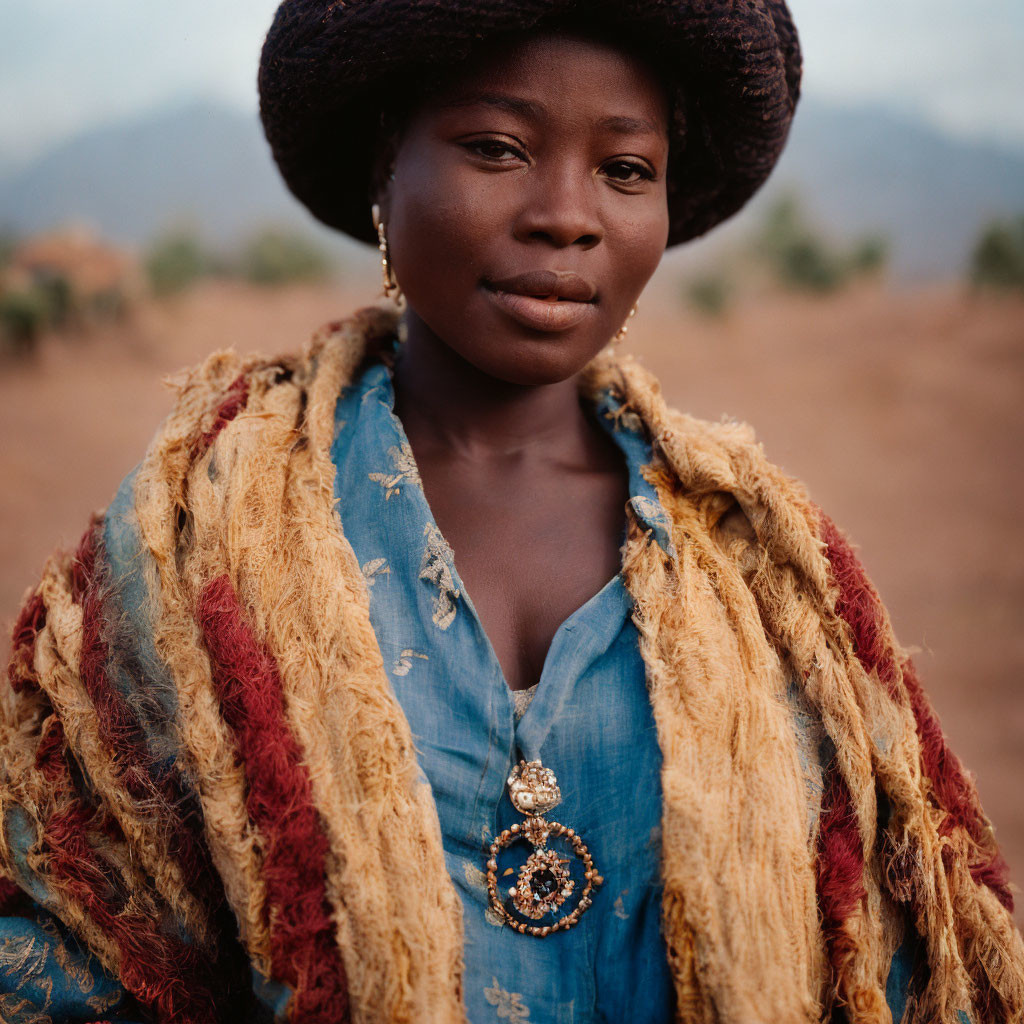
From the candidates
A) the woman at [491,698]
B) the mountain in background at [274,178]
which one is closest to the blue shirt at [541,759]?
the woman at [491,698]

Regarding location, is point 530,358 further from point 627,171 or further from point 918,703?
point 918,703

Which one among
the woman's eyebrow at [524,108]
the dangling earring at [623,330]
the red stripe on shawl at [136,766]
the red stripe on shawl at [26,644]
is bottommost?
the red stripe on shawl at [136,766]

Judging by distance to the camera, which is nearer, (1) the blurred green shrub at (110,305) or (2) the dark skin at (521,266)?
(2) the dark skin at (521,266)

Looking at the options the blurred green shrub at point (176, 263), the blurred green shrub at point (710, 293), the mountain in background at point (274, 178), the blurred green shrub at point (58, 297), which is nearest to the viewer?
the blurred green shrub at point (58, 297)

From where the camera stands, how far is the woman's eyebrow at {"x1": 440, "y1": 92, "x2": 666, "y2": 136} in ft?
4.08

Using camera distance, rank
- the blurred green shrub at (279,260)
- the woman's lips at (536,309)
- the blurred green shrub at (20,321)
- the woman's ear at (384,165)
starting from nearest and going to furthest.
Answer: the woman's lips at (536,309)
the woman's ear at (384,165)
the blurred green shrub at (20,321)
the blurred green shrub at (279,260)

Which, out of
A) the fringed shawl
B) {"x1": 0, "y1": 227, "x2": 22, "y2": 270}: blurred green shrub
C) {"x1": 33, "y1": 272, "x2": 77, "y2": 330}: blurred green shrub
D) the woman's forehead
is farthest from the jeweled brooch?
{"x1": 0, "y1": 227, "x2": 22, "y2": 270}: blurred green shrub

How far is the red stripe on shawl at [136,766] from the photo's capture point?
1.19 metres

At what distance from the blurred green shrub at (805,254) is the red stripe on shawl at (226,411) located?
32.6 ft

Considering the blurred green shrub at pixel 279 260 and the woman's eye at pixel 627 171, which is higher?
the blurred green shrub at pixel 279 260

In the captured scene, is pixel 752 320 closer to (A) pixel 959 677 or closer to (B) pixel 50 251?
(A) pixel 959 677

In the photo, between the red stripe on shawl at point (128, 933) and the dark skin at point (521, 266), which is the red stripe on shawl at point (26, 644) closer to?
the red stripe on shawl at point (128, 933)

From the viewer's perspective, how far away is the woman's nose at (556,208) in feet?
4.07

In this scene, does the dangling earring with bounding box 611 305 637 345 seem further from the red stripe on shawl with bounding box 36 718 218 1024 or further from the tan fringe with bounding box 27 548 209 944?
the red stripe on shawl with bounding box 36 718 218 1024
